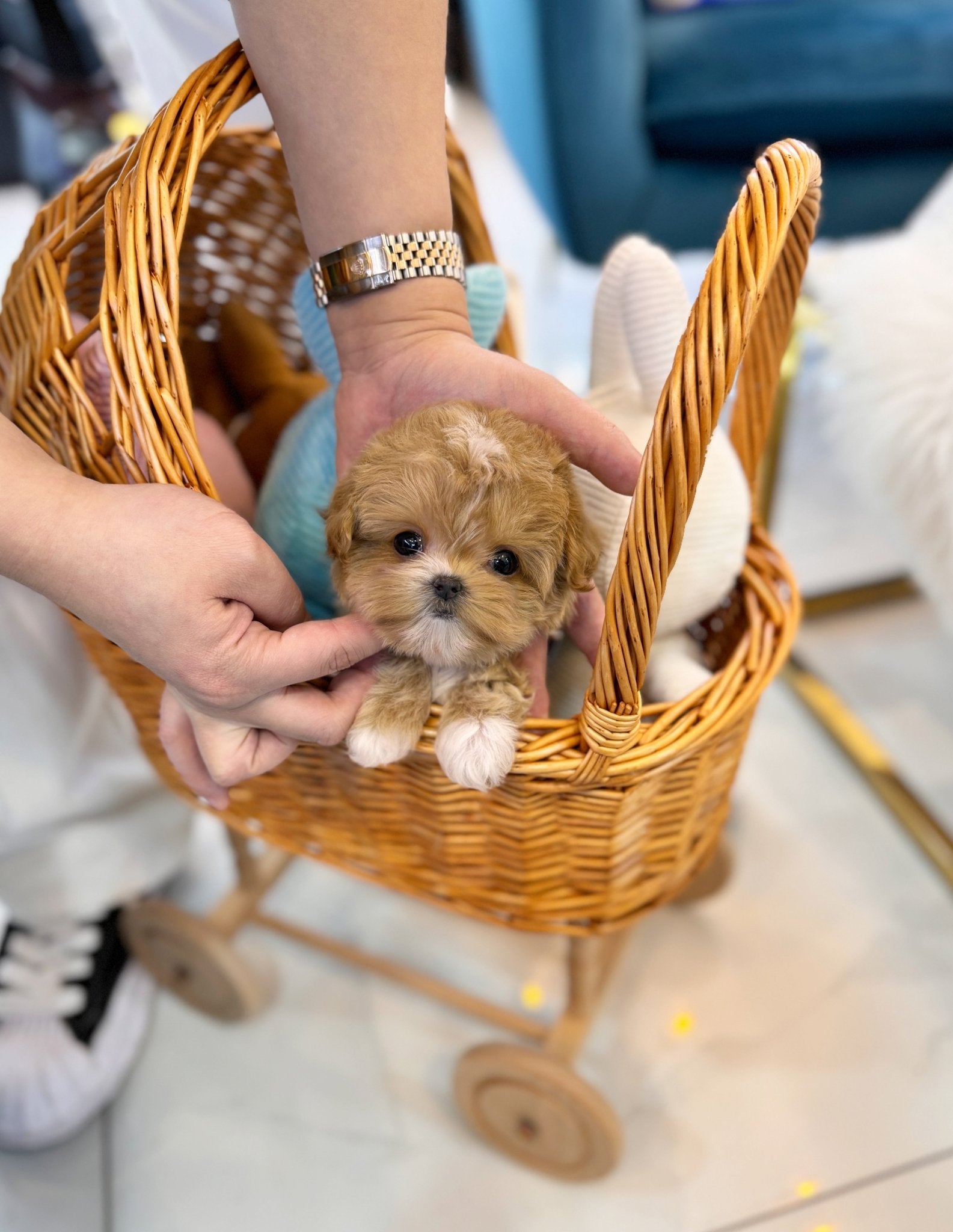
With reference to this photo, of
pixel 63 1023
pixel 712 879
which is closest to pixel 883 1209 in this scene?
pixel 712 879

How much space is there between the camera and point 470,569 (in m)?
0.61

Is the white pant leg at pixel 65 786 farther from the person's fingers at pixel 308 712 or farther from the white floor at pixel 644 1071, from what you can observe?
the person's fingers at pixel 308 712

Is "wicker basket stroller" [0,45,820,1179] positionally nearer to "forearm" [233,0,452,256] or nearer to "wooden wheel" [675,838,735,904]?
"forearm" [233,0,452,256]

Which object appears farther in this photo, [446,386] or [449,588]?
[446,386]

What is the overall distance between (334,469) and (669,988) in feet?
2.43

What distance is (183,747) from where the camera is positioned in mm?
692

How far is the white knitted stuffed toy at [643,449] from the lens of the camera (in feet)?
2.52

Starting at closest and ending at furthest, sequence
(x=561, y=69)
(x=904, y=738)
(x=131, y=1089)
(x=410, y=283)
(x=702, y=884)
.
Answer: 1. (x=410, y=283)
2. (x=131, y=1089)
3. (x=702, y=884)
4. (x=904, y=738)
5. (x=561, y=69)

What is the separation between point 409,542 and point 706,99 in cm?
138

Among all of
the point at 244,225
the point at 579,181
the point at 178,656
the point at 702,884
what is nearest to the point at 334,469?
the point at 178,656

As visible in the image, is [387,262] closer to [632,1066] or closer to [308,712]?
[308,712]

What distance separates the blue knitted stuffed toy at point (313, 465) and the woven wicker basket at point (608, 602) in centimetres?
14

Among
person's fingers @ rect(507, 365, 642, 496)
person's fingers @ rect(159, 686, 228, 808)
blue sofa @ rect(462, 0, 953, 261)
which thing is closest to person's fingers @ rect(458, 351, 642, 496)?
person's fingers @ rect(507, 365, 642, 496)

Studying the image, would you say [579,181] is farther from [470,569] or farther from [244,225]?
[470,569]
